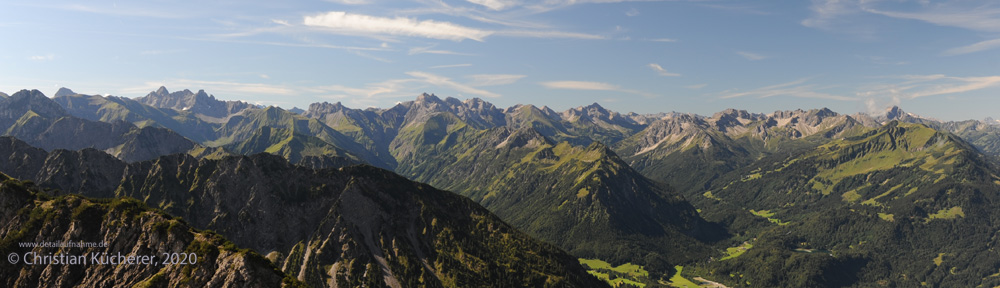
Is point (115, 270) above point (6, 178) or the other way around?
the other way around

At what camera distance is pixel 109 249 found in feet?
352

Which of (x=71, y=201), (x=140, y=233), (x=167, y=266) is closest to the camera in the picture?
(x=167, y=266)

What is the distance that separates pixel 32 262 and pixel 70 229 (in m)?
9.76

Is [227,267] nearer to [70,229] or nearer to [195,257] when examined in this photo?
[195,257]

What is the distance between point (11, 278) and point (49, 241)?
32.2 feet

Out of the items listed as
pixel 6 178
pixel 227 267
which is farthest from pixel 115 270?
pixel 6 178

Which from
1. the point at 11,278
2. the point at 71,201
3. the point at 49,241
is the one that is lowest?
the point at 11,278

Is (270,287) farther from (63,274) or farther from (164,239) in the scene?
(63,274)

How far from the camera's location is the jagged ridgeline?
3686 inches

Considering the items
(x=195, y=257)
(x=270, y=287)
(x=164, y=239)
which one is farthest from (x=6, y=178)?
(x=270, y=287)

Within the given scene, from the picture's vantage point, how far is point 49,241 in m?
109

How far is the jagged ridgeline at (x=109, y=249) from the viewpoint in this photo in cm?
9362

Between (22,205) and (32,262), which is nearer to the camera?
(32,262)

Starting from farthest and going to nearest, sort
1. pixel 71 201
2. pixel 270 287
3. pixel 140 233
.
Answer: pixel 71 201 → pixel 140 233 → pixel 270 287
